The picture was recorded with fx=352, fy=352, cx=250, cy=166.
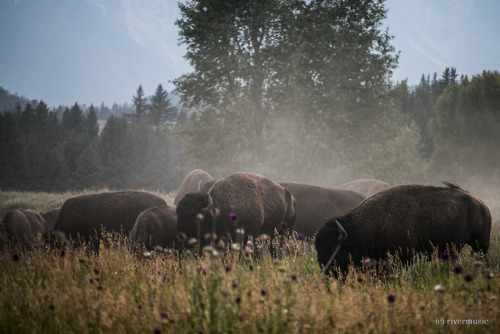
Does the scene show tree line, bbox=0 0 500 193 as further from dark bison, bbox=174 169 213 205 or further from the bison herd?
the bison herd

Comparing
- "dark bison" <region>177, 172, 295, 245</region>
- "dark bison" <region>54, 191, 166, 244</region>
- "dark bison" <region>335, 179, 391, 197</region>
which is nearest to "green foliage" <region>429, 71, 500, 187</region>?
"dark bison" <region>335, 179, 391, 197</region>

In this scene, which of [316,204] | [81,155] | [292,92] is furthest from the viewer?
[81,155]

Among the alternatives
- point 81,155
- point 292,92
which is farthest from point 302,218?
point 81,155

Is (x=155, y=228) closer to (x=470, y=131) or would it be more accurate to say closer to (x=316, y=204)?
(x=316, y=204)

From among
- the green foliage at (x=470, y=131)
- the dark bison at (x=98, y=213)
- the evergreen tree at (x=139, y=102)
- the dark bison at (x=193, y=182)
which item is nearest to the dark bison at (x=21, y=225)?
the dark bison at (x=98, y=213)

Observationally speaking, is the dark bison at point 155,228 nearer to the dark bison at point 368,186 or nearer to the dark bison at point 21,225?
the dark bison at point 21,225

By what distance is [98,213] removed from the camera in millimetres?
10836

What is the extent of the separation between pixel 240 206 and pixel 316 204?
3.60 m

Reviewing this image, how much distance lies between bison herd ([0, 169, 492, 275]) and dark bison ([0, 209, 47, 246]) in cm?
3

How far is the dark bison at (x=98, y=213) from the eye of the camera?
10641 mm

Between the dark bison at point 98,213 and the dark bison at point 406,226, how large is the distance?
6.90 metres

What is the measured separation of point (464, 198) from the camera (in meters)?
6.51

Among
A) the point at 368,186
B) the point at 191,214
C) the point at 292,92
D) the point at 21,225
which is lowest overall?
the point at 21,225

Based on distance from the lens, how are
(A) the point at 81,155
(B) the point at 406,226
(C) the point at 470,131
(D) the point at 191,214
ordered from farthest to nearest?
(A) the point at 81,155, (C) the point at 470,131, (D) the point at 191,214, (B) the point at 406,226
